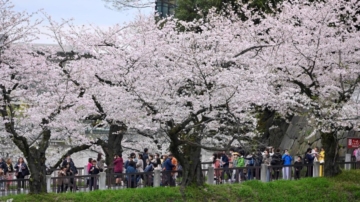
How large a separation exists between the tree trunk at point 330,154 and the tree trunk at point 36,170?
36.5ft

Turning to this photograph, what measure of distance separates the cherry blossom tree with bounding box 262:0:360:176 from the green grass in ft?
3.16

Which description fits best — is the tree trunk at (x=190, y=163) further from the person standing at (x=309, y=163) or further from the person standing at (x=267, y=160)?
the person standing at (x=309, y=163)

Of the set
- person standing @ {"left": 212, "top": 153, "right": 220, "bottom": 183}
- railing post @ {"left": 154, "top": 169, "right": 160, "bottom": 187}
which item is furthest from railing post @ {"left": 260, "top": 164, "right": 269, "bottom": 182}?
railing post @ {"left": 154, "top": 169, "right": 160, "bottom": 187}

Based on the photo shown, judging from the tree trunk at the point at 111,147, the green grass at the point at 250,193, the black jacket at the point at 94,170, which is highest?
the tree trunk at the point at 111,147

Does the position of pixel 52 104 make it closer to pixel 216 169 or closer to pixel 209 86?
pixel 209 86

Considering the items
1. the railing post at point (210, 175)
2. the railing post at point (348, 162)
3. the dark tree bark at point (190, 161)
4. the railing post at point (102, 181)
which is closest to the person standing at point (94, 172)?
the railing post at point (102, 181)

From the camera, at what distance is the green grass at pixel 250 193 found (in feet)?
62.5

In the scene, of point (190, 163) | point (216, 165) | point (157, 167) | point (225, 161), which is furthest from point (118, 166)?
point (225, 161)

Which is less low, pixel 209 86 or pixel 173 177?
pixel 209 86

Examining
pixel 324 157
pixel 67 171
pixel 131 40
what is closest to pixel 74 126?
pixel 67 171

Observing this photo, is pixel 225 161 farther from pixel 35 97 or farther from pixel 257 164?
pixel 35 97

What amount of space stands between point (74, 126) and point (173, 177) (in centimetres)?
387

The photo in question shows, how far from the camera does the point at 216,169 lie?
22.0 metres

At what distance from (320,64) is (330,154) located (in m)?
3.65
